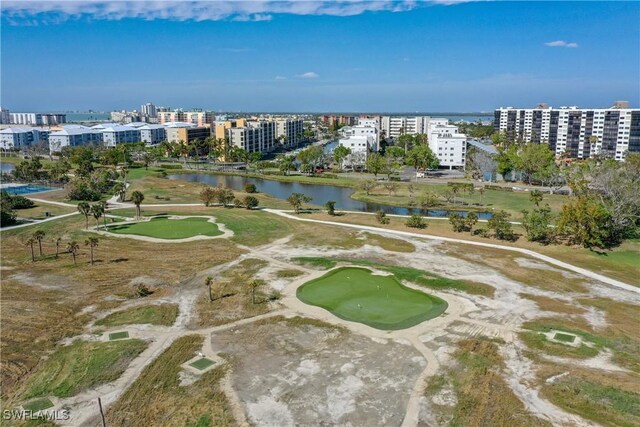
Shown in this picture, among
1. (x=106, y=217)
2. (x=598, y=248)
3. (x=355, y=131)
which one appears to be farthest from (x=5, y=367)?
(x=355, y=131)

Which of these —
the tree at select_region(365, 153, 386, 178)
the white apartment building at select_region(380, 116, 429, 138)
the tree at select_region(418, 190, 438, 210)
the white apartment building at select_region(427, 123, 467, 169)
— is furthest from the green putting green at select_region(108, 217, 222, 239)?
the white apartment building at select_region(380, 116, 429, 138)

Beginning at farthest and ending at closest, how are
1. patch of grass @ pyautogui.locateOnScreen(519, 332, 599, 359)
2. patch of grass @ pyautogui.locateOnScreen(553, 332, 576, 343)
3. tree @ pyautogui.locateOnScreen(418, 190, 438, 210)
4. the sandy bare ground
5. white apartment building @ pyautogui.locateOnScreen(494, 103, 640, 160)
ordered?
white apartment building @ pyautogui.locateOnScreen(494, 103, 640, 160), tree @ pyautogui.locateOnScreen(418, 190, 438, 210), patch of grass @ pyautogui.locateOnScreen(553, 332, 576, 343), patch of grass @ pyautogui.locateOnScreen(519, 332, 599, 359), the sandy bare ground

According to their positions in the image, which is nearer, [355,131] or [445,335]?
[445,335]

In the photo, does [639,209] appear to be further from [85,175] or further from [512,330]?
[85,175]

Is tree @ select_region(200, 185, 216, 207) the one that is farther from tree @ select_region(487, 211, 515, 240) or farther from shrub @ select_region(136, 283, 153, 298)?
tree @ select_region(487, 211, 515, 240)

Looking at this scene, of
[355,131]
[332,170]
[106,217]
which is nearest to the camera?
[106,217]

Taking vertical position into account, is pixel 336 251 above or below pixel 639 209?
below

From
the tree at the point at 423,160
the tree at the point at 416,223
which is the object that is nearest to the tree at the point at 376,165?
the tree at the point at 423,160
